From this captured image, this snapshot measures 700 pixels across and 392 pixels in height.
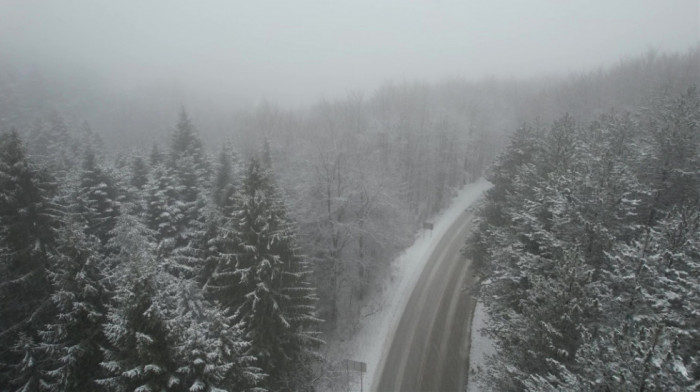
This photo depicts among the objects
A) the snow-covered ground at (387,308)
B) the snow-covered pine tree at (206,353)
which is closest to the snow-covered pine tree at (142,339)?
the snow-covered pine tree at (206,353)

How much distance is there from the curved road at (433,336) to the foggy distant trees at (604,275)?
20.2ft

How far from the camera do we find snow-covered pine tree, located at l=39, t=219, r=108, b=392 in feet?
44.2

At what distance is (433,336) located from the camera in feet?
86.6

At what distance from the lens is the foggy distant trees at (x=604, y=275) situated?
9.84m

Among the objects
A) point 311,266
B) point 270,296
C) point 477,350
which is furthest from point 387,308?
point 270,296

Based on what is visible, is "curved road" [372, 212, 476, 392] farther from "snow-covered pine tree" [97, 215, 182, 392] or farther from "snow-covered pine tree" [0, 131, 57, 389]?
"snow-covered pine tree" [0, 131, 57, 389]

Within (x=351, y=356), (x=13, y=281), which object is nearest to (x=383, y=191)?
Answer: (x=351, y=356)

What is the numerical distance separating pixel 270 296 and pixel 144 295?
698 cm

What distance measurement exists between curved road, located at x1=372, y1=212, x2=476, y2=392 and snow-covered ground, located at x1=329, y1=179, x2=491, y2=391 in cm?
59

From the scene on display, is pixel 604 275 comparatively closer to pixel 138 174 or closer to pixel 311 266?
pixel 311 266

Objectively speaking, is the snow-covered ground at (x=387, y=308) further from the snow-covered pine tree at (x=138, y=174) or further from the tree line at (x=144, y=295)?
the snow-covered pine tree at (x=138, y=174)

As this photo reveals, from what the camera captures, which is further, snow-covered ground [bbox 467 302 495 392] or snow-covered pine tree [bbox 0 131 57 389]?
snow-covered ground [bbox 467 302 495 392]

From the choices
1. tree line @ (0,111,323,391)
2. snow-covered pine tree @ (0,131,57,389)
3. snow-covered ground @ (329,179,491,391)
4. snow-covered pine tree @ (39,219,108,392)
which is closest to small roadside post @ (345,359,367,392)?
snow-covered ground @ (329,179,491,391)

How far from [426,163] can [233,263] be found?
125ft
